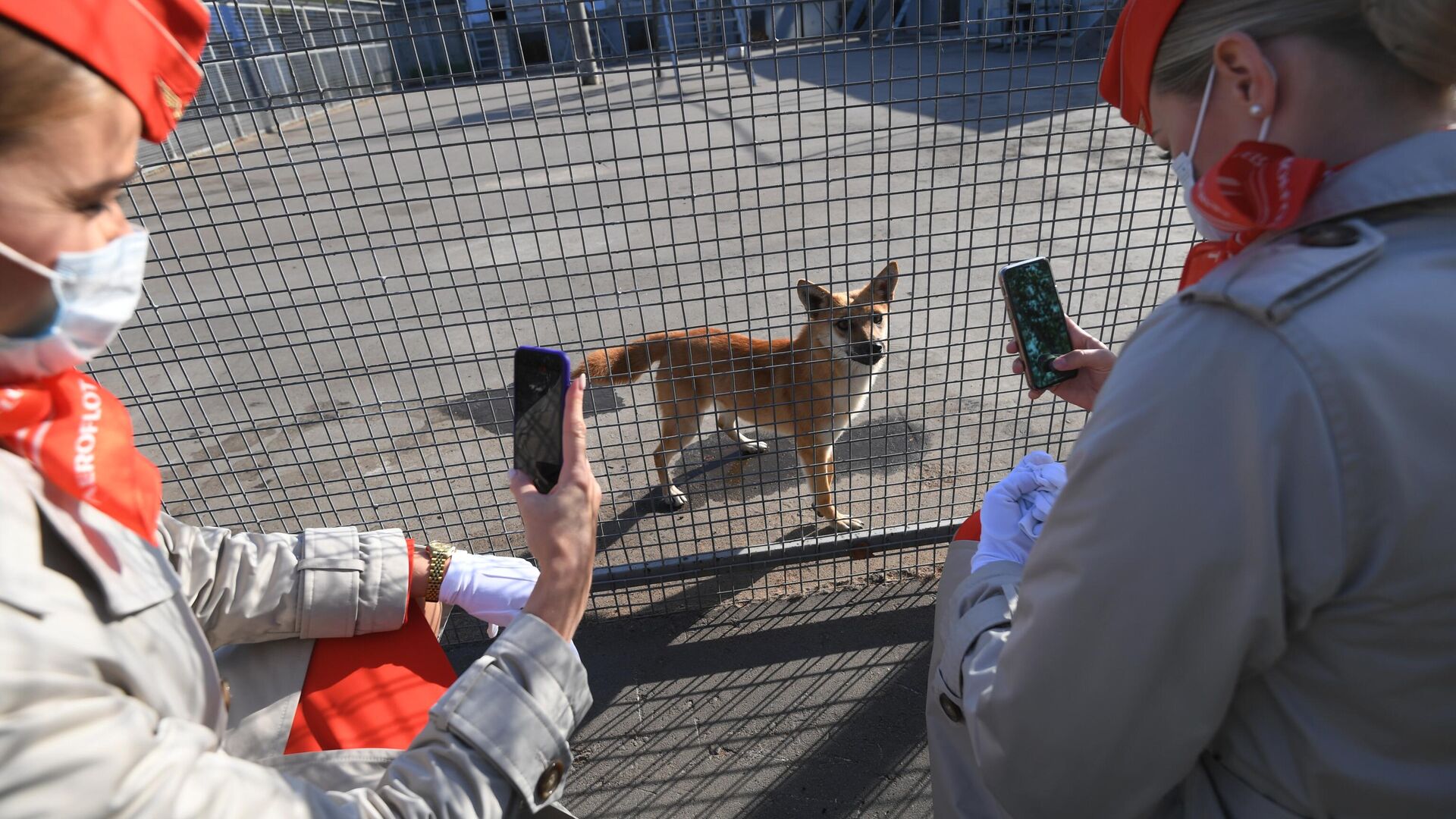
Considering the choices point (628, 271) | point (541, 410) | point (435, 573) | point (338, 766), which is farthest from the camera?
point (628, 271)

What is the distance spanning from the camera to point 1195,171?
3.46 feet

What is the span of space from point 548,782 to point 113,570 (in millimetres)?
618

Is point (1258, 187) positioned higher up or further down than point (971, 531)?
higher up

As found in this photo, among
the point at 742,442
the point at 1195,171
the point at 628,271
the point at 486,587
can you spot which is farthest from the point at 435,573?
the point at 628,271

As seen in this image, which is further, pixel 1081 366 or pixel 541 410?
pixel 1081 366

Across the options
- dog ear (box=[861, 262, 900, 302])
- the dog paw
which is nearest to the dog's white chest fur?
dog ear (box=[861, 262, 900, 302])

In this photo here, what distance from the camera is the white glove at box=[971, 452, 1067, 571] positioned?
5.49 feet

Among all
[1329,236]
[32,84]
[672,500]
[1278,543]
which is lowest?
[672,500]

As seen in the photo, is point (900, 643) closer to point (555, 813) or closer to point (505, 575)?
point (505, 575)

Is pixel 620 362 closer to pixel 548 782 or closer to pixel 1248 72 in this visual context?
pixel 548 782

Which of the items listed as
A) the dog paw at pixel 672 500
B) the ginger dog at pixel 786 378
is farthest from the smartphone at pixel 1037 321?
the dog paw at pixel 672 500

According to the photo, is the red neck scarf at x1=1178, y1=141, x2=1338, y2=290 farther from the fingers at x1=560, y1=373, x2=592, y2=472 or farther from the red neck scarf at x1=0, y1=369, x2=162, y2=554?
the red neck scarf at x1=0, y1=369, x2=162, y2=554

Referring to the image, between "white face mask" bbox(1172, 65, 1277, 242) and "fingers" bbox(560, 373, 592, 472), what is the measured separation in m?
0.99

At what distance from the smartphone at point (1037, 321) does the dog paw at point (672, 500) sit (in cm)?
217
